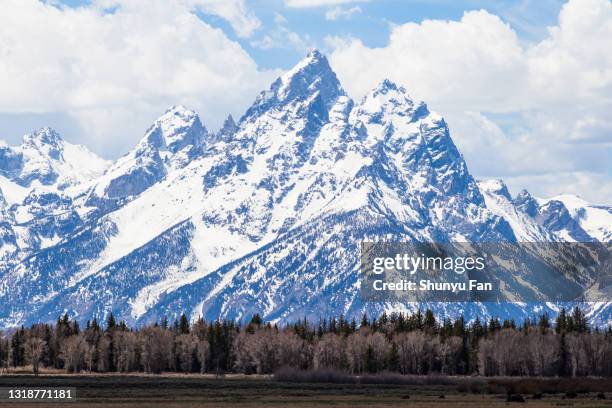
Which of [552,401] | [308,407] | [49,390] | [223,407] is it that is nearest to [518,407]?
[552,401]

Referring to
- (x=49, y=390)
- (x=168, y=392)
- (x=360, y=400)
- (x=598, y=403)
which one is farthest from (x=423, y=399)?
(x=49, y=390)

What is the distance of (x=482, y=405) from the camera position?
171750mm

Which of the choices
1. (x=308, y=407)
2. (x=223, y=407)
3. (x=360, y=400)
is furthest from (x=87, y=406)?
(x=360, y=400)

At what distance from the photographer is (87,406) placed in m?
163

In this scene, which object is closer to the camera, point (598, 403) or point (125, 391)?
point (598, 403)

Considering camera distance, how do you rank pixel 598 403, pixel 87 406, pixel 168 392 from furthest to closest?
1. pixel 168 392
2. pixel 598 403
3. pixel 87 406

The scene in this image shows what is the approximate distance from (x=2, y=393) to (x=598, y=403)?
81.6 meters

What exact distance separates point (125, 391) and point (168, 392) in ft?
22.8

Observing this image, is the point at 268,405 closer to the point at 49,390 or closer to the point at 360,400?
the point at 360,400

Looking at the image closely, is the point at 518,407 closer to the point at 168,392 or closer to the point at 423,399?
the point at 423,399

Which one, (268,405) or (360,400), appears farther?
(360,400)

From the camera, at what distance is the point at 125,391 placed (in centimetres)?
19762

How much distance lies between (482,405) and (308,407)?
2386 cm

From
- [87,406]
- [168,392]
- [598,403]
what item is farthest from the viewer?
[168,392]
